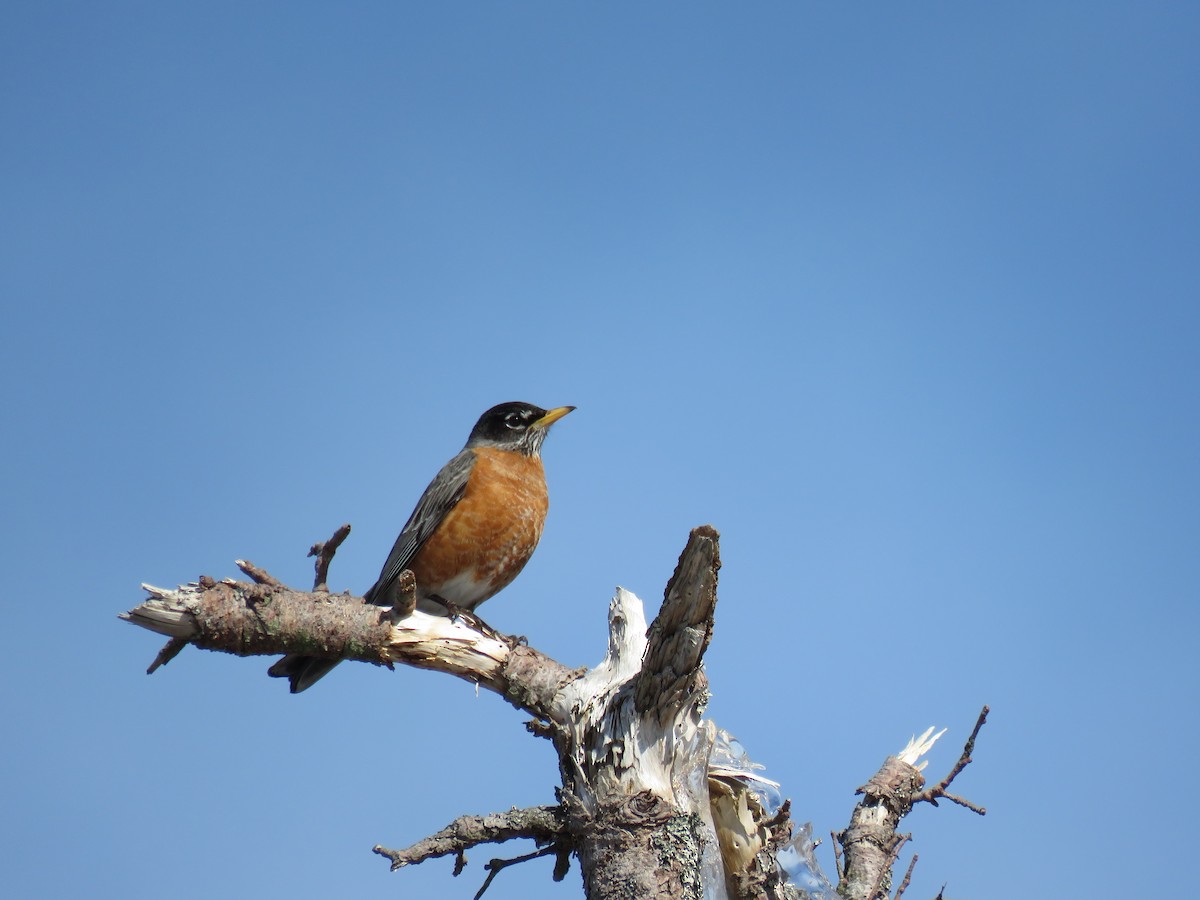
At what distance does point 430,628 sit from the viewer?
20.8ft

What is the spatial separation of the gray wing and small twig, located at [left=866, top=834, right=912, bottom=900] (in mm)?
4093

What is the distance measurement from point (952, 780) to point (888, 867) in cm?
77

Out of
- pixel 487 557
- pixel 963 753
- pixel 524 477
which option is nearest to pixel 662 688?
pixel 963 753

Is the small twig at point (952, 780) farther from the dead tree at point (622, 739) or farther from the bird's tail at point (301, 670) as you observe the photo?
the bird's tail at point (301, 670)

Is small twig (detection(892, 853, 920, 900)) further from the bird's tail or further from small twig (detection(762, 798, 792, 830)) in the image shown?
the bird's tail

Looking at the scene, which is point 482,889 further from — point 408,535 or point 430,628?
point 408,535

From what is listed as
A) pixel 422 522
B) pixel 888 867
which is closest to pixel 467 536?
pixel 422 522

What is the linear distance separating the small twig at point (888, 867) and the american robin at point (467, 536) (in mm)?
3561

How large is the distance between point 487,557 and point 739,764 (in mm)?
2941

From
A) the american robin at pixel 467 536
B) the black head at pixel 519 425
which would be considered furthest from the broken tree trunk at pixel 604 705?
the black head at pixel 519 425

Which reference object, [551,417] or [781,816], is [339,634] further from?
[551,417]

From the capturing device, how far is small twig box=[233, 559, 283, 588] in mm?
6012

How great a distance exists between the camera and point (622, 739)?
518cm

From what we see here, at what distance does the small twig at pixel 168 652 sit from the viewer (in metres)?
5.75
